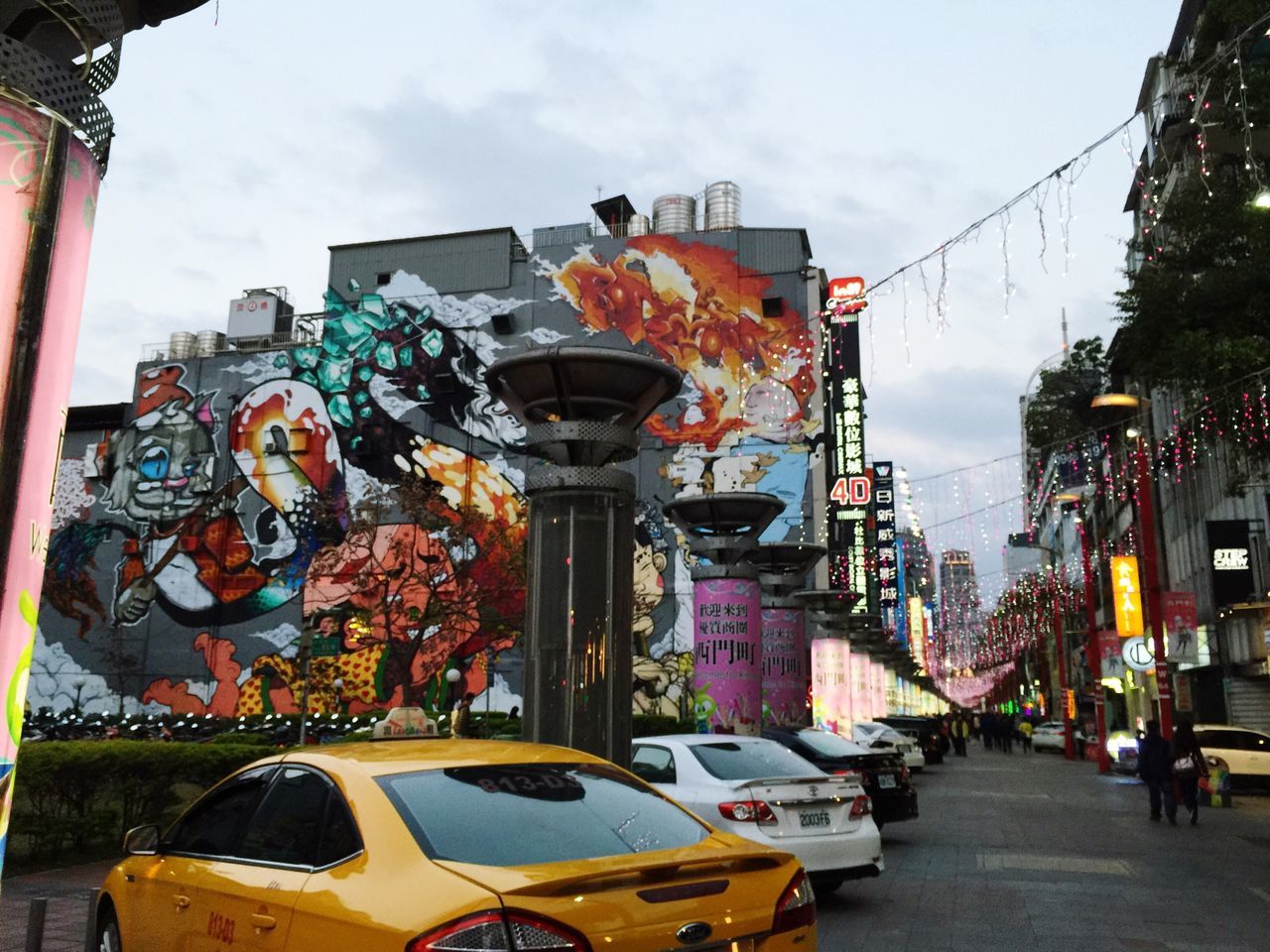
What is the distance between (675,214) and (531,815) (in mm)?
42882

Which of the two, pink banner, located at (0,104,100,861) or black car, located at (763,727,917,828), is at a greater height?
pink banner, located at (0,104,100,861)

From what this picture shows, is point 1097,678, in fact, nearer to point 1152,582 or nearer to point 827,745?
point 1152,582

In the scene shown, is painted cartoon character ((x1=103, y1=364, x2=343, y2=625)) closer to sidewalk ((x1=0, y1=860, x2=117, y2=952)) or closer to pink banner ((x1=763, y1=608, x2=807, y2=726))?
pink banner ((x1=763, y1=608, x2=807, y2=726))

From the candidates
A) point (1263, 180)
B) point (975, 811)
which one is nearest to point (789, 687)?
point (975, 811)

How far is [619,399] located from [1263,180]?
13283 millimetres

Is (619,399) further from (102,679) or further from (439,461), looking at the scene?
(102,679)

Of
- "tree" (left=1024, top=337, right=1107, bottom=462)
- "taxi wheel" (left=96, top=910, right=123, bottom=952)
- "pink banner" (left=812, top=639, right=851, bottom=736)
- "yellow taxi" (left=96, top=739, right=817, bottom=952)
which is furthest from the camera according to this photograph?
"tree" (left=1024, top=337, right=1107, bottom=462)

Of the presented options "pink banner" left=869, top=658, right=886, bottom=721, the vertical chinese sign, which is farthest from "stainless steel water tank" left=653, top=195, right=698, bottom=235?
"pink banner" left=869, top=658, right=886, bottom=721

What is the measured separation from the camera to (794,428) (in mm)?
41562

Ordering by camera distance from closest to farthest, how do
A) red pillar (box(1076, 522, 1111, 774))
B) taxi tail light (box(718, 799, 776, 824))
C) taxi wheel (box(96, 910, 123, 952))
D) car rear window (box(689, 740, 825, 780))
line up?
1. taxi wheel (box(96, 910, 123, 952))
2. taxi tail light (box(718, 799, 776, 824))
3. car rear window (box(689, 740, 825, 780))
4. red pillar (box(1076, 522, 1111, 774))

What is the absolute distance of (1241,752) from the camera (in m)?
23.1

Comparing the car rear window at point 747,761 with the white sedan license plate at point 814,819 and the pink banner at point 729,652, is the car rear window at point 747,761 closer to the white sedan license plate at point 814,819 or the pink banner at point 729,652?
the white sedan license plate at point 814,819

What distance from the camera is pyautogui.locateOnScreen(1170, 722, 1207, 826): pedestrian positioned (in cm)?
1648

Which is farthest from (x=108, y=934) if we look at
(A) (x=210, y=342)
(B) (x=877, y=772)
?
(A) (x=210, y=342)
